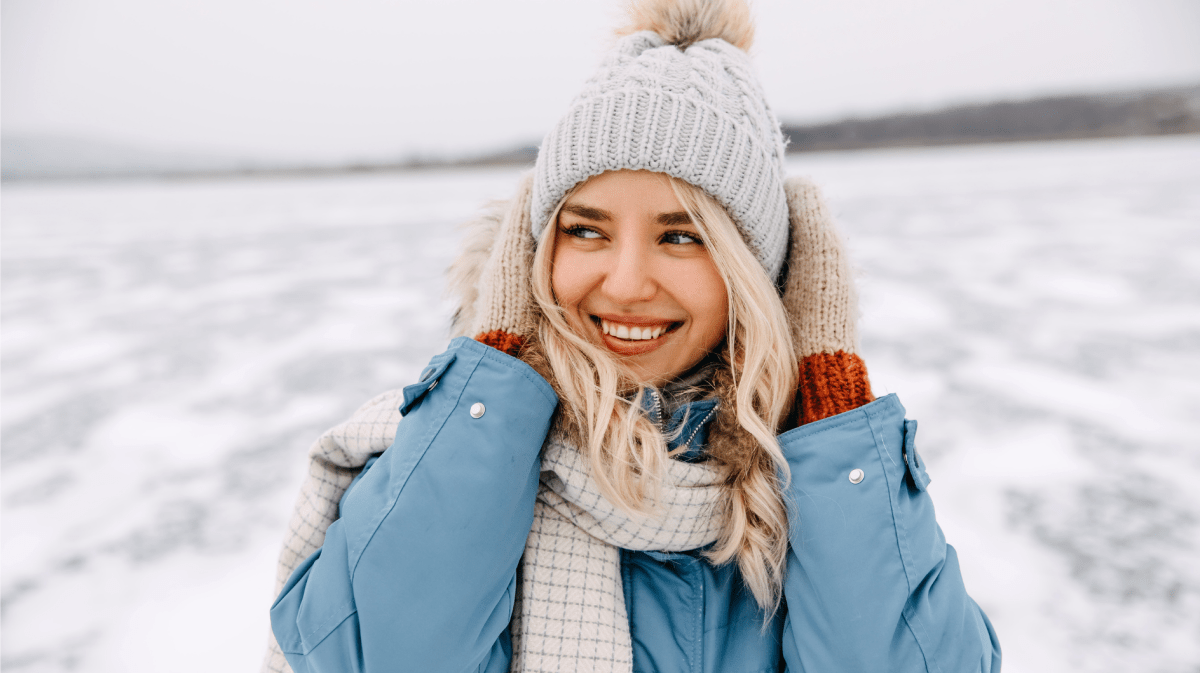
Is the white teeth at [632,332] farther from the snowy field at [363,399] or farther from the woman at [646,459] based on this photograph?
the snowy field at [363,399]

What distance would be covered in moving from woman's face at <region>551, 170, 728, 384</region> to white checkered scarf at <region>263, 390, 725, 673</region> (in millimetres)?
211

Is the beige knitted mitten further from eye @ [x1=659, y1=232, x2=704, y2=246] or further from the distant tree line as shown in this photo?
the distant tree line

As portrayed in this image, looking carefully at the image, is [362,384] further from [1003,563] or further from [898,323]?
[898,323]

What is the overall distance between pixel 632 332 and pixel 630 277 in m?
0.12

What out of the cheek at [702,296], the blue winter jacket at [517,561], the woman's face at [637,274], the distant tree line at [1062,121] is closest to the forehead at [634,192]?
the woman's face at [637,274]

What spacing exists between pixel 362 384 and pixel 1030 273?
4.09m

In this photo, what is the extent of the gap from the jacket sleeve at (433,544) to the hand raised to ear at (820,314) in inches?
19.0

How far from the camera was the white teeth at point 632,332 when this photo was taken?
1.07 meters

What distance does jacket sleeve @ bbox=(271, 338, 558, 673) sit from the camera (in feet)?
2.75

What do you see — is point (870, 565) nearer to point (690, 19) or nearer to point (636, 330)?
point (636, 330)

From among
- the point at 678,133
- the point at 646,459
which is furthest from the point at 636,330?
the point at 678,133

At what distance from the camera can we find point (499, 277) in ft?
3.69

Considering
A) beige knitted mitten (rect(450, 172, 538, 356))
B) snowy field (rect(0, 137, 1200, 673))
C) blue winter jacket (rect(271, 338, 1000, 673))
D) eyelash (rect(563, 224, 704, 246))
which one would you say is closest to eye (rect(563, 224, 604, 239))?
eyelash (rect(563, 224, 704, 246))

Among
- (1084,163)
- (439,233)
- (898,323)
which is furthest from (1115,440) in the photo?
(1084,163)
